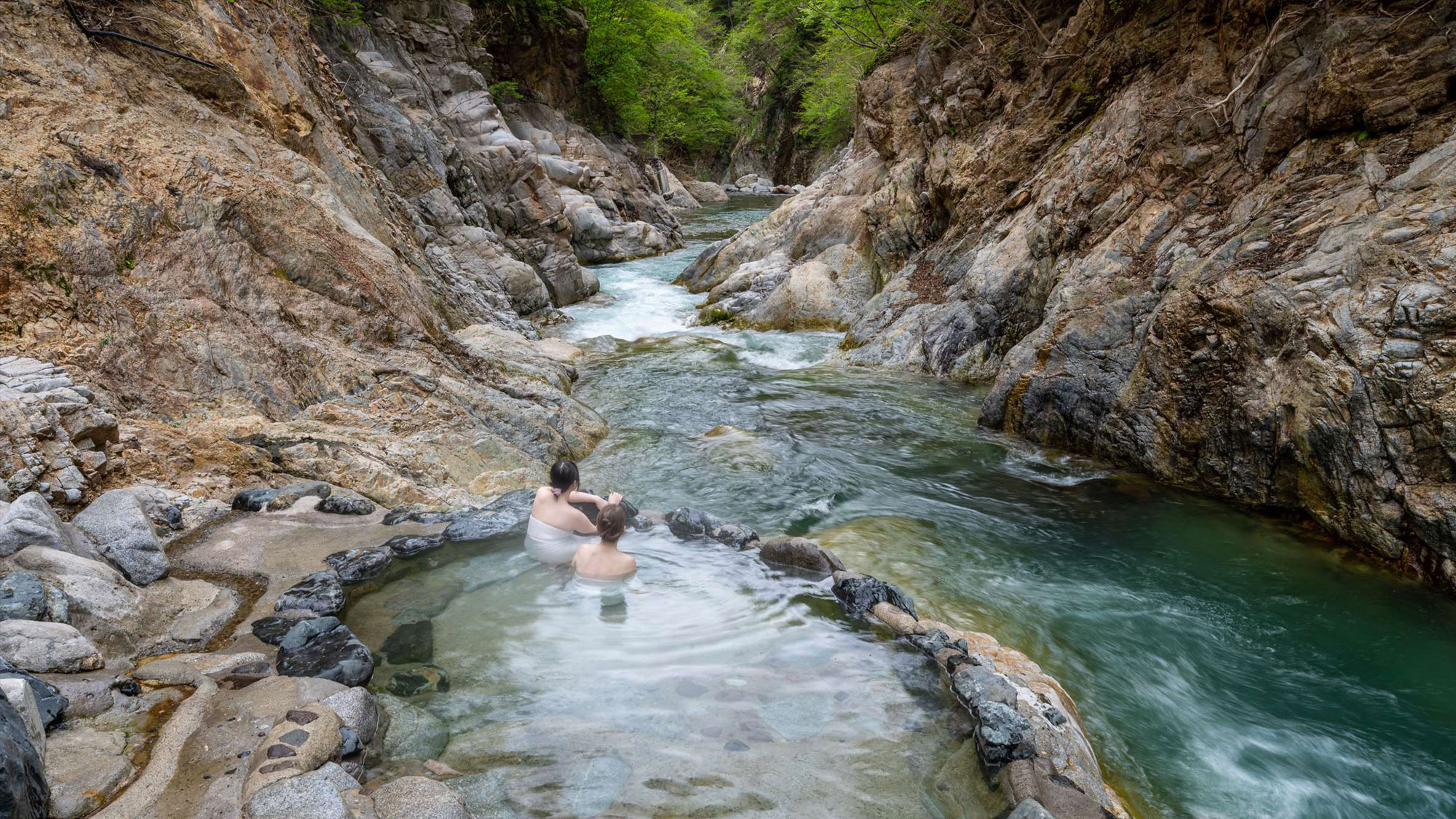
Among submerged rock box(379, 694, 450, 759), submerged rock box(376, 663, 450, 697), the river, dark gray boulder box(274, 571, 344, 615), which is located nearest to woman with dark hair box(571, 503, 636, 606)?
submerged rock box(376, 663, 450, 697)

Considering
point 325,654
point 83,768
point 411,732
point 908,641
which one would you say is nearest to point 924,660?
point 908,641

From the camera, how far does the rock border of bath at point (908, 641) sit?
292 centimetres

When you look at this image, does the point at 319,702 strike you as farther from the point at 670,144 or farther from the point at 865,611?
the point at 670,144

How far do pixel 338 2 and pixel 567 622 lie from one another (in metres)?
16.6

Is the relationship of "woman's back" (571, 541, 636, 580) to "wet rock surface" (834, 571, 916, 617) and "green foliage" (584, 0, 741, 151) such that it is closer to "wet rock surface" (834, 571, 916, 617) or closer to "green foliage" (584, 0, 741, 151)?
"wet rock surface" (834, 571, 916, 617)

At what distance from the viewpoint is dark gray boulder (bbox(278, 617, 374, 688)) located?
10.3ft

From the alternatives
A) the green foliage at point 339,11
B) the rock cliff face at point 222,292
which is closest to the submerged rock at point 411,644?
the rock cliff face at point 222,292

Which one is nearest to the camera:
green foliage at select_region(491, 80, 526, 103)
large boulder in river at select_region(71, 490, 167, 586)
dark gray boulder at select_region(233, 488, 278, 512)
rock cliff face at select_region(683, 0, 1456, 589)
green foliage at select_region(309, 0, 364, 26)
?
large boulder in river at select_region(71, 490, 167, 586)

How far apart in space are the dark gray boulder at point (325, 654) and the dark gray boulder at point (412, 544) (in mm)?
1153

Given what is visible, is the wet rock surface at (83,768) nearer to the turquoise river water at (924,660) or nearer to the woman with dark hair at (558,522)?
the turquoise river water at (924,660)

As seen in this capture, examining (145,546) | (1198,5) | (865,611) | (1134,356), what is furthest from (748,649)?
(1198,5)

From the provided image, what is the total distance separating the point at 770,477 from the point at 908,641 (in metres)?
3.75

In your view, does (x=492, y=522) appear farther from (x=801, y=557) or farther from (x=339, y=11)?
(x=339, y=11)

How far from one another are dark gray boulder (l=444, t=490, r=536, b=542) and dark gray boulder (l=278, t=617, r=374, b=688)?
146 cm
